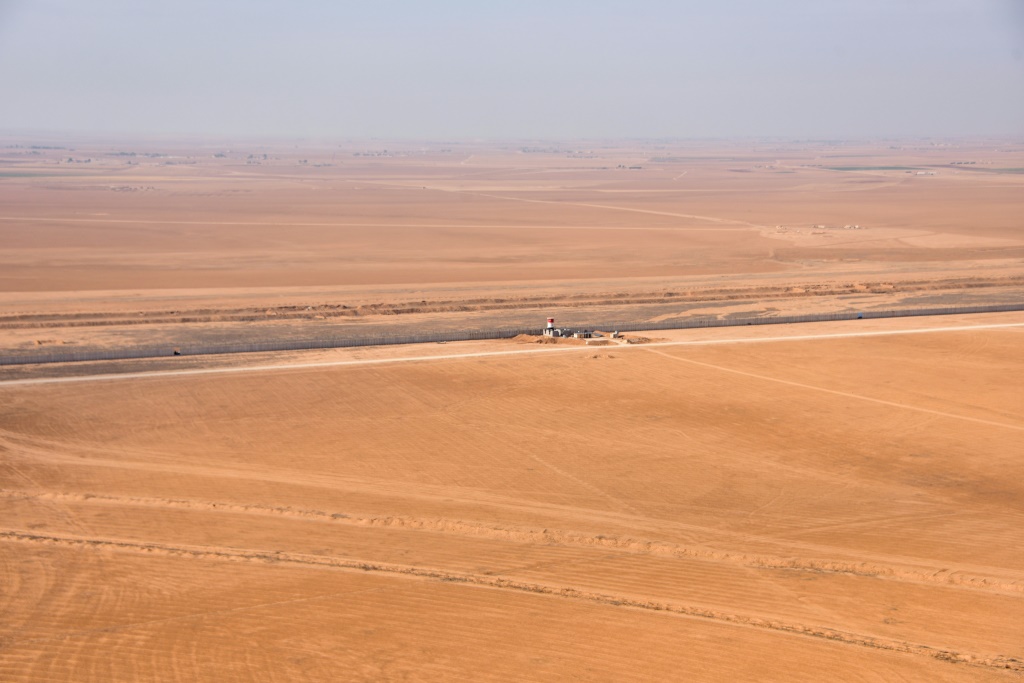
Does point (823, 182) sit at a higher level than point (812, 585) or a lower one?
higher

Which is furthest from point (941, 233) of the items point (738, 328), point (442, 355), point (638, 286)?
point (442, 355)

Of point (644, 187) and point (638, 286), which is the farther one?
point (644, 187)

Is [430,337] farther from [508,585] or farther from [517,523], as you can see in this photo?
[508,585]

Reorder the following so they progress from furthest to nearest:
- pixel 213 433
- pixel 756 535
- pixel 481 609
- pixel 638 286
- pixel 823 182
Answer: pixel 823 182 → pixel 638 286 → pixel 213 433 → pixel 756 535 → pixel 481 609

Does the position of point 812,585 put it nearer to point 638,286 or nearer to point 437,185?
point 638,286

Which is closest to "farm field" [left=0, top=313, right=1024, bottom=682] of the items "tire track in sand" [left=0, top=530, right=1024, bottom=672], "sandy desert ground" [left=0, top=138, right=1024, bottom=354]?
"tire track in sand" [left=0, top=530, right=1024, bottom=672]

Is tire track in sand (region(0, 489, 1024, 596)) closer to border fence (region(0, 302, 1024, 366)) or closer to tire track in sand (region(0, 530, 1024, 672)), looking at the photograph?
tire track in sand (region(0, 530, 1024, 672))

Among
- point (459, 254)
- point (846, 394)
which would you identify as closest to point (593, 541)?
point (846, 394)

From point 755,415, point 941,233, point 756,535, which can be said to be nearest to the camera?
point 756,535
